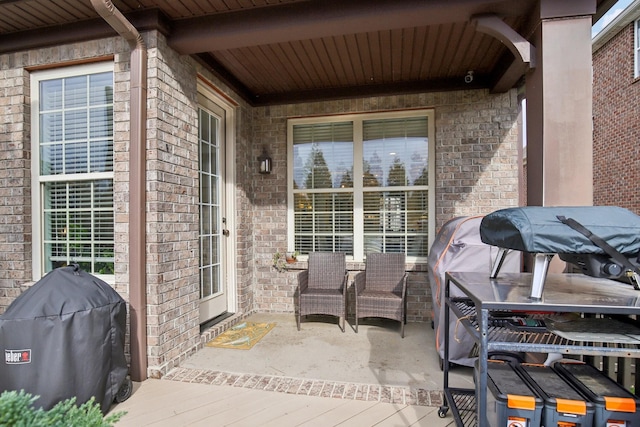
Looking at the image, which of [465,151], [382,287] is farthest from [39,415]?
[465,151]

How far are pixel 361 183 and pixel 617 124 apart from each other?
750cm

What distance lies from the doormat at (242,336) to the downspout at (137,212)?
78cm

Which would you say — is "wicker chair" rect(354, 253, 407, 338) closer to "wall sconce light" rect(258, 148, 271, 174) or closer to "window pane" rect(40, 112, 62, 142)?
"wall sconce light" rect(258, 148, 271, 174)

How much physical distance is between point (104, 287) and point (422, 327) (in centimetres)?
327

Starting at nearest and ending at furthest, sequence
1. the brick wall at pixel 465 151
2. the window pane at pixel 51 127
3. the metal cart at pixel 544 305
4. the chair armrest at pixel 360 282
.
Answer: the metal cart at pixel 544 305 < the window pane at pixel 51 127 < the chair armrest at pixel 360 282 < the brick wall at pixel 465 151

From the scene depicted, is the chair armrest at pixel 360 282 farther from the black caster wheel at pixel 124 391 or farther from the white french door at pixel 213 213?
the black caster wheel at pixel 124 391

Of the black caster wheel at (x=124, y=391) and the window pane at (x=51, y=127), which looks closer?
the black caster wheel at (x=124, y=391)

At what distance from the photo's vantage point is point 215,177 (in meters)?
3.88

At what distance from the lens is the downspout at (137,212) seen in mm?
2570

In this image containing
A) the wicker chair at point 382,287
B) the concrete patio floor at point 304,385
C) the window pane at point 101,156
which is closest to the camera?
the concrete patio floor at point 304,385

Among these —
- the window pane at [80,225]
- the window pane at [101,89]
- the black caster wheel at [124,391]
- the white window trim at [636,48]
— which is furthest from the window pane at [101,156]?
the white window trim at [636,48]

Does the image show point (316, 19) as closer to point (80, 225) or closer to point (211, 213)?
point (211, 213)

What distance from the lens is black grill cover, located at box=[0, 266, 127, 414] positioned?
1929 millimetres

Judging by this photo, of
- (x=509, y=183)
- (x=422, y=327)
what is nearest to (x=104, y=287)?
(x=422, y=327)
